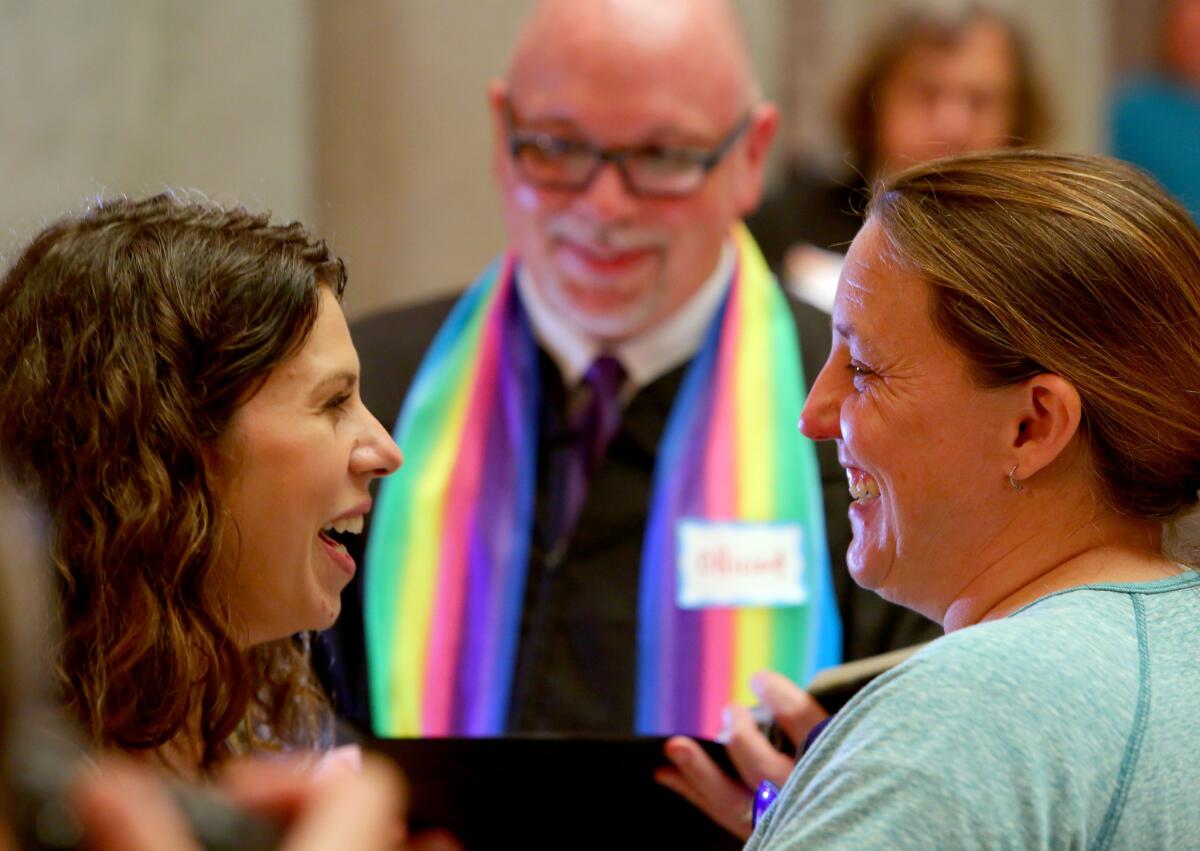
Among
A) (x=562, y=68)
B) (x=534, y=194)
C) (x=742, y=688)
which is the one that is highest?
(x=562, y=68)

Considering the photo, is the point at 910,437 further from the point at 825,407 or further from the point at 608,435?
the point at 608,435

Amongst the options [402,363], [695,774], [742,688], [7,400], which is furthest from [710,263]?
[7,400]

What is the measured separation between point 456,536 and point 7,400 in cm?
130

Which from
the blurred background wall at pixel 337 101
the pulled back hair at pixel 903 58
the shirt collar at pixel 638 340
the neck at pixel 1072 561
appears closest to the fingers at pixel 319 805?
the neck at pixel 1072 561

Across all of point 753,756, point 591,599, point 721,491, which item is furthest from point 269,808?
point 721,491

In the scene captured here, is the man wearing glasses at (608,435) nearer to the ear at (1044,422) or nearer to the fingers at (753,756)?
the fingers at (753,756)

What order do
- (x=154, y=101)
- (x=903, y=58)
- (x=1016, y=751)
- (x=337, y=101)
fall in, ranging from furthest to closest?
(x=337, y=101) → (x=903, y=58) → (x=154, y=101) → (x=1016, y=751)

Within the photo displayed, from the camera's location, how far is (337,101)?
511 centimetres

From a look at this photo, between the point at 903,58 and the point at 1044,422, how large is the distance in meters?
3.14

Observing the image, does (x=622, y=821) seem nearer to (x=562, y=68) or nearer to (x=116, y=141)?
(x=562, y=68)

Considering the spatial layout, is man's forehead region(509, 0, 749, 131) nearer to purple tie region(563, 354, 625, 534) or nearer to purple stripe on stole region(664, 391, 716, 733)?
purple tie region(563, 354, 625, 534)

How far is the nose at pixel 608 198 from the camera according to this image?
10.3 feet

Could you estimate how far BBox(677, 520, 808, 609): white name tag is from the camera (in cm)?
298

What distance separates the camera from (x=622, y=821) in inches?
88.4
